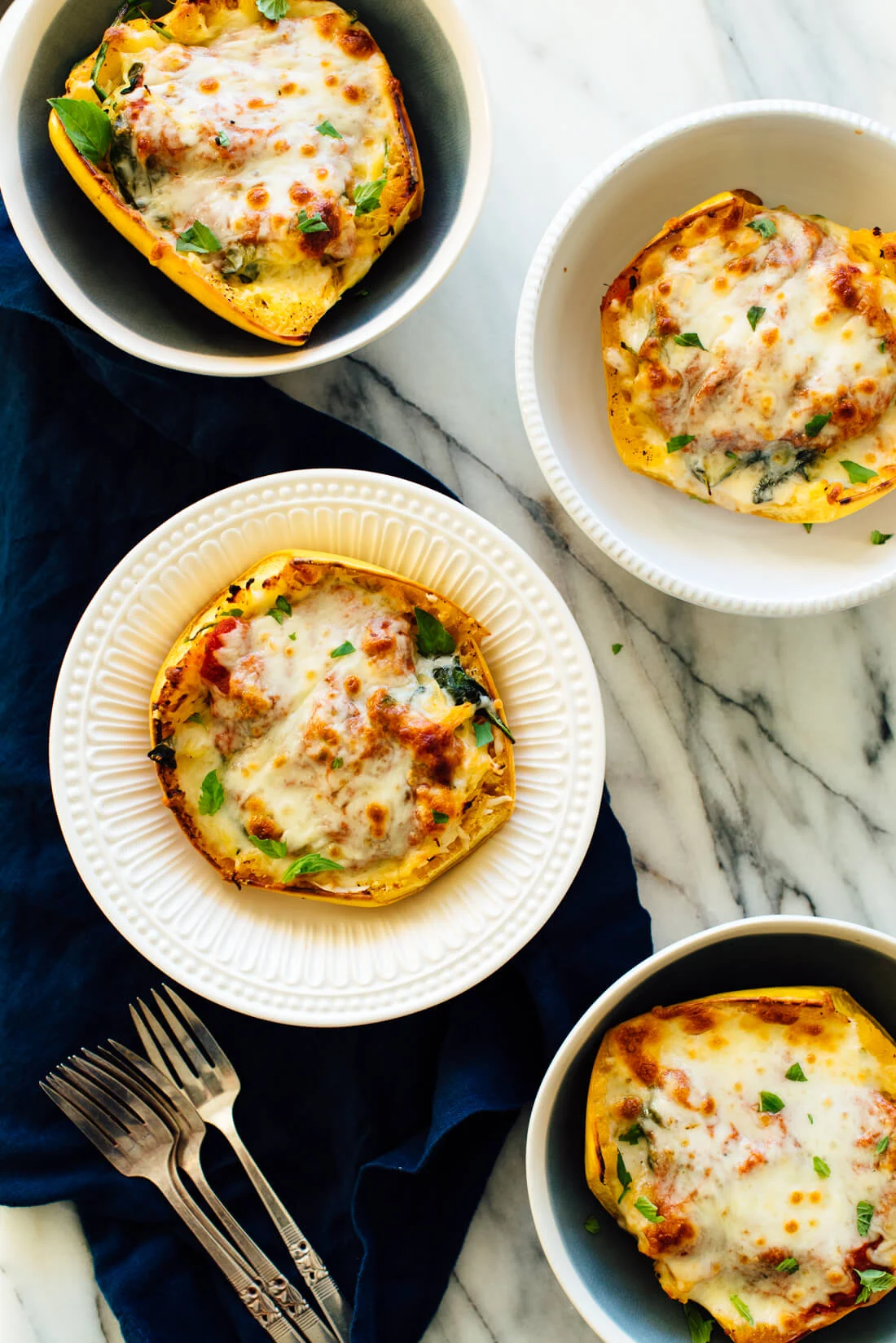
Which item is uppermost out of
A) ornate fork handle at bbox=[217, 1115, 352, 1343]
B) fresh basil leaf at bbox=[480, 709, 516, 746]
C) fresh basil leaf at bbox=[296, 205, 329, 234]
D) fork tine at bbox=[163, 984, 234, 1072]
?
fresh basil leaf at bbox=[296, 205, 329, 234]

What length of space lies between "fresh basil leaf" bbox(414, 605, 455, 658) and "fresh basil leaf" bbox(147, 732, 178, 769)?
61 centimetres

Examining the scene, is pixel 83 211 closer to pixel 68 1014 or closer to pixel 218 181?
pixel 218 181

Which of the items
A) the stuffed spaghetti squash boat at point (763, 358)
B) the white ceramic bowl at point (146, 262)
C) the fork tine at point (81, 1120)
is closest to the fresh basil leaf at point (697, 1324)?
the fork tine at point (81, 1120)

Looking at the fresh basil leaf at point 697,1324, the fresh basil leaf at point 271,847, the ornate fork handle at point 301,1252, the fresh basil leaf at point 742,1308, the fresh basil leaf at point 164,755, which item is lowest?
the ornate fork handle at point 301,1252

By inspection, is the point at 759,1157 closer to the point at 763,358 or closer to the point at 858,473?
the point at 858,473

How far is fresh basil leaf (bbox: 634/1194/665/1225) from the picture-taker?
264 cm

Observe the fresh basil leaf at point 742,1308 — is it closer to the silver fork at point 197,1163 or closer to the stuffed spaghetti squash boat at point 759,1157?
the stuffed spaghetti squash boat at point 759,1157

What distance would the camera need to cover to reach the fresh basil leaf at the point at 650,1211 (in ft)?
8.67

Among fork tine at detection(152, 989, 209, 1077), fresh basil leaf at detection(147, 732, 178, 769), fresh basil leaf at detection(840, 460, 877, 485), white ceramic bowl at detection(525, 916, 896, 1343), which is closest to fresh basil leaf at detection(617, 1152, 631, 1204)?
white ceramic bowl at detection(525, 916, 896, 1343)

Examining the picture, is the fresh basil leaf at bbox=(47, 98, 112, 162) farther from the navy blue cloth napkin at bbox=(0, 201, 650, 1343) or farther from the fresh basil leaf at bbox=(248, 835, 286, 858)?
the fresh basil leaf at bbox=(248, 835, 286, 858)

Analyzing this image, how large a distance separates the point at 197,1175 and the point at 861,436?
7.92 ft

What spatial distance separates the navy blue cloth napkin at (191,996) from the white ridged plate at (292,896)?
0.88 feet

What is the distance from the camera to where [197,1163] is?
9.57 feet

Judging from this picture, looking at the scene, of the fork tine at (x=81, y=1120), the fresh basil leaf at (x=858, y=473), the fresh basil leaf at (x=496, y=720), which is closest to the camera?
the fresh basil leaf at (x=496, y=720)
